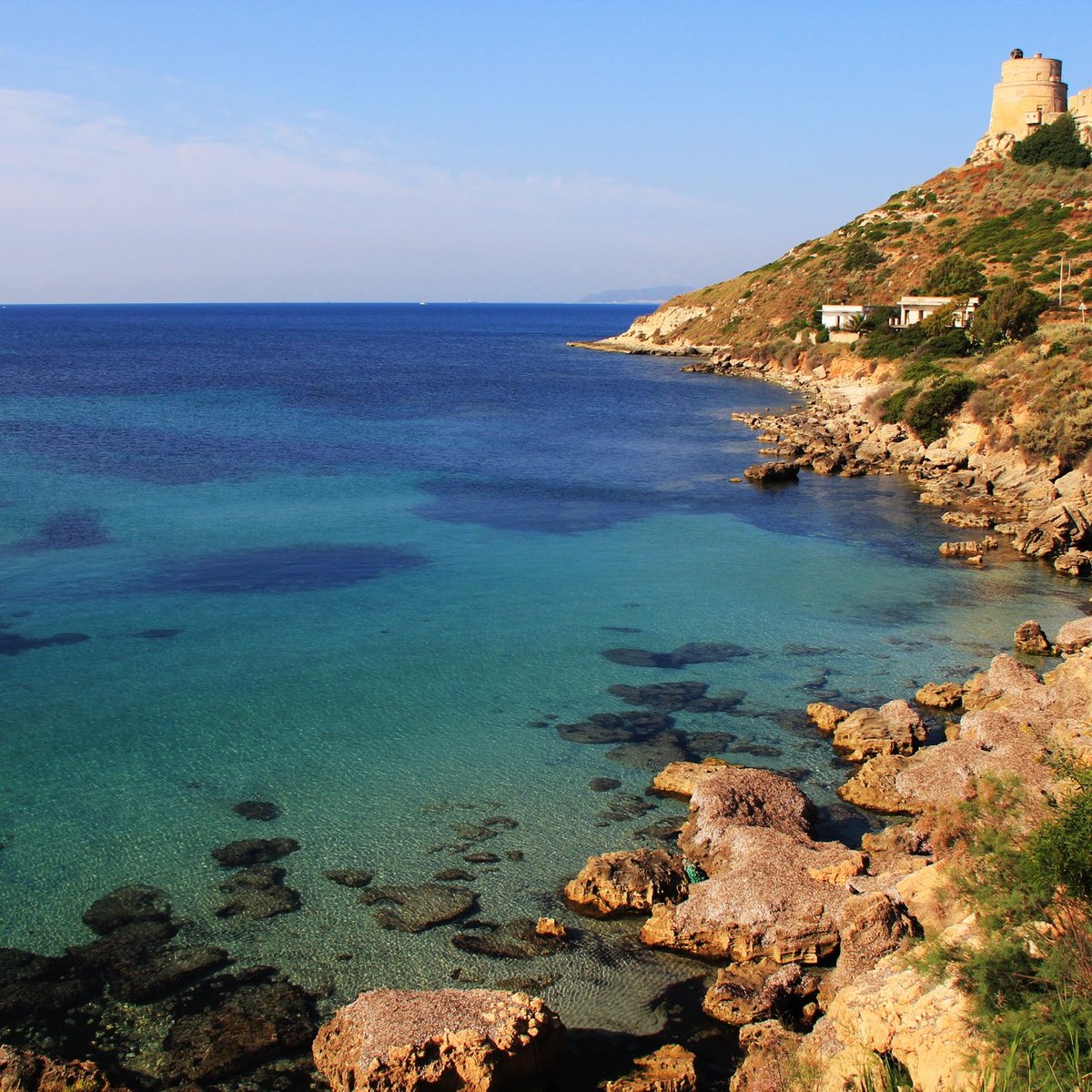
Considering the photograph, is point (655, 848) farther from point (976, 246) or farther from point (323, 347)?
point (323, 347)

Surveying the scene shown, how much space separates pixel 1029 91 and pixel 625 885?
114098 millimetres

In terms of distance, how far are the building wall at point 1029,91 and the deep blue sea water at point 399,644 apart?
7123 cm

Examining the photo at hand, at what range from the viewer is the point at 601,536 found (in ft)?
127

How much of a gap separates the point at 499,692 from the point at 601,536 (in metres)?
15.9

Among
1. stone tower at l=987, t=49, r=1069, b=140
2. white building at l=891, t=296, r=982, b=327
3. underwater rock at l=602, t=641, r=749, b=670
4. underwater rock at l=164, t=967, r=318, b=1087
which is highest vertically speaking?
stone tower at l=987, t=49, r=1069, b=140

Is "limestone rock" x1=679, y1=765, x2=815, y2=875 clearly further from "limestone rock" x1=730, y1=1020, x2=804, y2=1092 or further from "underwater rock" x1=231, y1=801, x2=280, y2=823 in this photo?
"underwater rock" x1=231, y1=801, x2=280, y2=823

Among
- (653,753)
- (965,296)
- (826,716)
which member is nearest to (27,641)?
(653,753)

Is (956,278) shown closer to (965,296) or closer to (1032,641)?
(965,296)

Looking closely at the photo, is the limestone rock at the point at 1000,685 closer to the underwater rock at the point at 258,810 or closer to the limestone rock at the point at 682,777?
the limestone rock at the point at 682,777

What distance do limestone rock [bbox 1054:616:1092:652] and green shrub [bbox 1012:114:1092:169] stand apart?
286 feet

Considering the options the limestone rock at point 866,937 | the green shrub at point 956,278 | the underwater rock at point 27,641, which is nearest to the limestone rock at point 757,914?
the limestone rock at point 866,937

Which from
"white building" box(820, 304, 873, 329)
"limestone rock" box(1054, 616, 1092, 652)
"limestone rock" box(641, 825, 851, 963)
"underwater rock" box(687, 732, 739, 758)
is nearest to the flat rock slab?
"limestone rock" box(641, 825, 851, 963)

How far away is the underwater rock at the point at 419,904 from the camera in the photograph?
14.9 meters

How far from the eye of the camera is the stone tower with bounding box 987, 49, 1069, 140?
104062mm
